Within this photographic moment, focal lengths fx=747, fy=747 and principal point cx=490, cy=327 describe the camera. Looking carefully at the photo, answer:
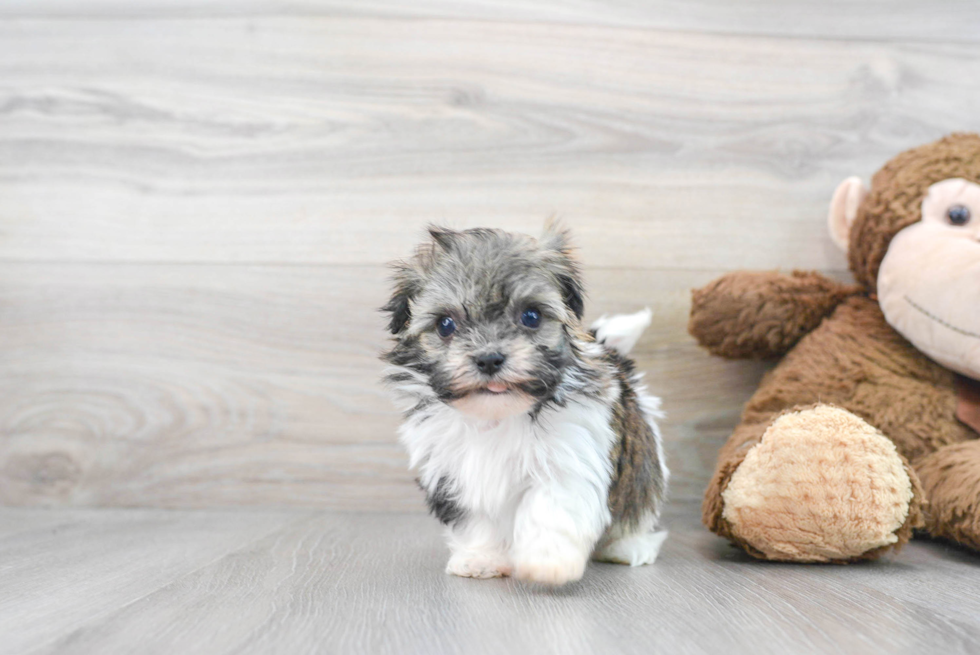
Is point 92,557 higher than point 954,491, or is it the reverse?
point 954,491

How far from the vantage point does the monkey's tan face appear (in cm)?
163

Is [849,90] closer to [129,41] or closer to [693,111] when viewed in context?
[693,111]

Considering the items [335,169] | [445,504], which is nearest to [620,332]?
[445,504]

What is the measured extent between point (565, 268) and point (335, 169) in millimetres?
986

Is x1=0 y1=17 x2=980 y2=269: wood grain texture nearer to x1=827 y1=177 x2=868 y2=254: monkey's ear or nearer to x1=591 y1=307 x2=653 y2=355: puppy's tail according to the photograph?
x1=827 y1=177 x2=868 y2=254: monkey's ear

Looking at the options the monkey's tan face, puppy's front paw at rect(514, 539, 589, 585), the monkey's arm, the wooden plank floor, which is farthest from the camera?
the monkey's arm

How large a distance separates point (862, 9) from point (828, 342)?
3.26ft

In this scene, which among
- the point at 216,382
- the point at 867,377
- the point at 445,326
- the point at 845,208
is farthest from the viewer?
the point at 216,382

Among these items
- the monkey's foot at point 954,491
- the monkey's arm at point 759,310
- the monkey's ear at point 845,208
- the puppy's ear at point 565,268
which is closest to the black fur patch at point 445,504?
the puppy's ear at point 565,268

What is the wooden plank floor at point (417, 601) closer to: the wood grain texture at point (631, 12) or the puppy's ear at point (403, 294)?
the puppy's ear at point (403, 294)

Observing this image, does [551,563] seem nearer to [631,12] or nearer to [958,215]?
[958,215]

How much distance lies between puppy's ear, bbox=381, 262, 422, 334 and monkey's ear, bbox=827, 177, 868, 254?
120 cm

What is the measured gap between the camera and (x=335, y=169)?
2.12m

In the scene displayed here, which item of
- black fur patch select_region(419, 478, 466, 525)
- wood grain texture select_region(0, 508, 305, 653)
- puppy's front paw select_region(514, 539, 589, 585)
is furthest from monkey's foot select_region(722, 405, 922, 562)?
wood grain texture select_region(0, 508, 305, 653)
